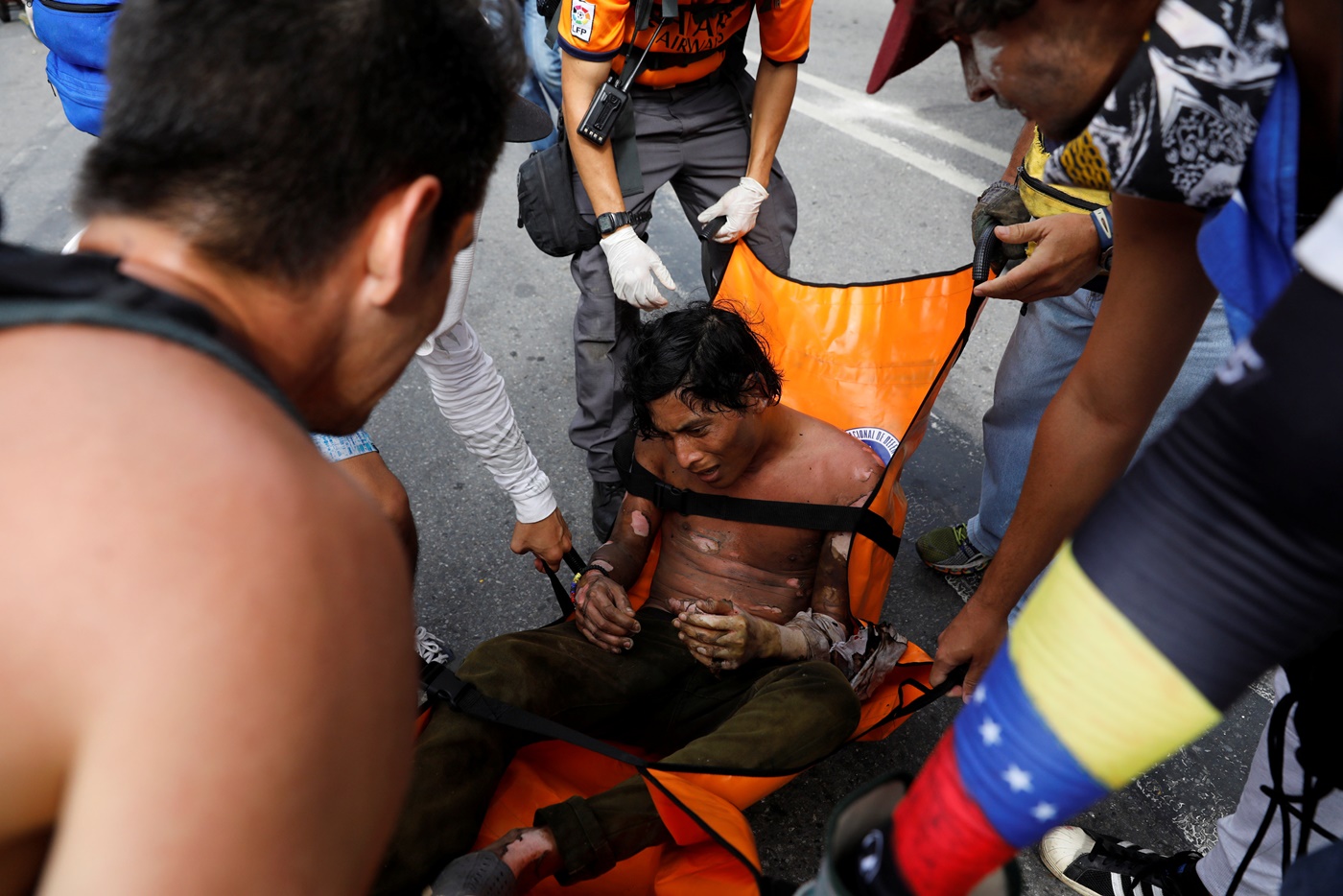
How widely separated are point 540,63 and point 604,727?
299cm

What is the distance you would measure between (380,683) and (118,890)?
0.59 feet

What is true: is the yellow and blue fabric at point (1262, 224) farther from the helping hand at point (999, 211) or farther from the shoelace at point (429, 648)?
the shoelace at point (429, 648)

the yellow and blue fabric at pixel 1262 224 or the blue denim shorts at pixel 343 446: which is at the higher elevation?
the yellow and blue fabric at pixel 1262 224

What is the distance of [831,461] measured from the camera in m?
2.18

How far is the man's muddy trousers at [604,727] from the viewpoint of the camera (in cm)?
159

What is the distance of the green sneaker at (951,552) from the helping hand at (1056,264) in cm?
89

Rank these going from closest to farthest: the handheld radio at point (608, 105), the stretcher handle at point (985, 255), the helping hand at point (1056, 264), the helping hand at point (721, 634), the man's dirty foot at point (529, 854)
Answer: the man's dirty foot at point (529, 854), the helping hand at point (1056, 264), the helping hand at point (721, 634), the stretcher handle at point (985, 255), the handheld radio at point (608, 105)

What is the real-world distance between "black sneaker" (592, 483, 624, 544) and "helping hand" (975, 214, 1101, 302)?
3.94 ft

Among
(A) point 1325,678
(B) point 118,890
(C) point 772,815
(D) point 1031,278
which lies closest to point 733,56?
(D) point 1031,278

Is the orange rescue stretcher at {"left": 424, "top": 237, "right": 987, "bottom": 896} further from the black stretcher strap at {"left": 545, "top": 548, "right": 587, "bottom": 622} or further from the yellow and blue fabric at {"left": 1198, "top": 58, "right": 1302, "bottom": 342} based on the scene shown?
the yellow and blue fabric at {"left": 1198, "top": 58, "right": 1302, "bottom": 342}

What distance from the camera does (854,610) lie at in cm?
202

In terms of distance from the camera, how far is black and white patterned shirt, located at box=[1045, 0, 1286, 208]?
68 cm

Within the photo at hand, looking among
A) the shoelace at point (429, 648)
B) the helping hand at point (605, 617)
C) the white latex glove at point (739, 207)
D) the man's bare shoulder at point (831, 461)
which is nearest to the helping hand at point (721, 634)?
the helping hand at point (605, 617)

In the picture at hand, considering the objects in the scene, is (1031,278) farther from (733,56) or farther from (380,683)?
(380,683)
